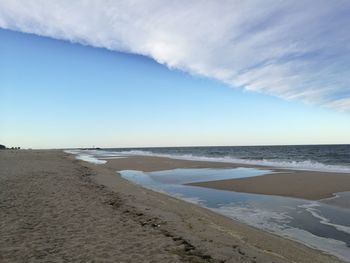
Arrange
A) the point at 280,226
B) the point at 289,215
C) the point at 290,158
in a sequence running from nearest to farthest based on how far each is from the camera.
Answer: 1. the point at 280,226
2. the point at 289,215
3. the point at 290,158

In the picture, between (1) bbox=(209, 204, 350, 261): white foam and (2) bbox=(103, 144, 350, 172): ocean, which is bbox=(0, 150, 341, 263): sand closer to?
(1) bbox=(209, 204, 350, 261): white foam

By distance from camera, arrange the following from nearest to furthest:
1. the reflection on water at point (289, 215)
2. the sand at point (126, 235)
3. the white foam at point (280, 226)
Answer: the sand at point (126, 235), the white foam at point (280, 226), the reflection on water at point (289, 215)

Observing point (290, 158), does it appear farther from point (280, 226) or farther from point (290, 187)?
point (280, 226)

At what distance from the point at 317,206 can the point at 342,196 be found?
2776mm

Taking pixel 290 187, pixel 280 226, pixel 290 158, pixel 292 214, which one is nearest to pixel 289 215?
pixel 292 214

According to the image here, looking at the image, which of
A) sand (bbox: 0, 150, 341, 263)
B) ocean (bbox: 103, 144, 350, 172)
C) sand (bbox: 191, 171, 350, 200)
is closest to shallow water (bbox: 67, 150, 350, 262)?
sand (bbox: 0, 150, 341, 263)

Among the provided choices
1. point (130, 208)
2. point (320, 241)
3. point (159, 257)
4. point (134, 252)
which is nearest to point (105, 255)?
point (134, 252)

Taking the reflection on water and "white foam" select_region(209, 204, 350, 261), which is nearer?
"white foam" select_region(209, 204, 350, 261)

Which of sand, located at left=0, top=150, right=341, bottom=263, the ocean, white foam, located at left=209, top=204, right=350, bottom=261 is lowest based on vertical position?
white foam, located at left=209, top=204, right=350, bottom=261

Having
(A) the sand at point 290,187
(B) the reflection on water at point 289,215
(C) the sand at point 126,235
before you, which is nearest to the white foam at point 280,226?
(B) the reflection on water at point 289,215

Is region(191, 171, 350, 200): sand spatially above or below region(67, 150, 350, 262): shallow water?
above

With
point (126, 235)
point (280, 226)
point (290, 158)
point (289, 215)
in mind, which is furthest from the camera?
point (290, 158)

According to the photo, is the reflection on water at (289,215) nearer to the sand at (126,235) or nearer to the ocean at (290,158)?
the sand at (126,235)

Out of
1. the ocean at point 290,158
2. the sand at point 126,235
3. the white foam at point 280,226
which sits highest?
the ocean at point 290,158
